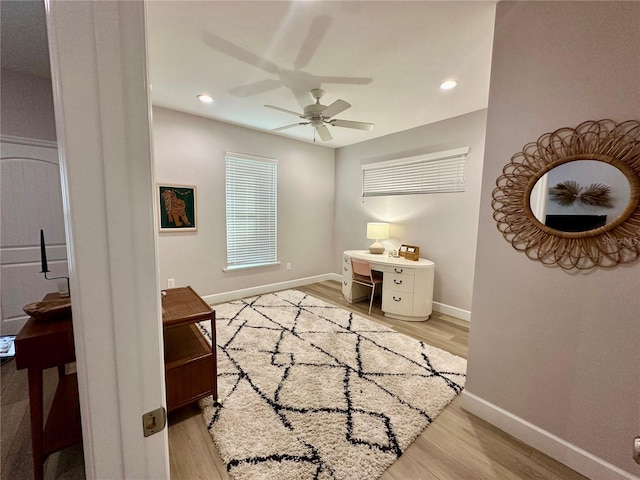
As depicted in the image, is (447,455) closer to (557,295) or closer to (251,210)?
(557,295)

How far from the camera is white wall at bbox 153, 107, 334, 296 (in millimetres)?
3385

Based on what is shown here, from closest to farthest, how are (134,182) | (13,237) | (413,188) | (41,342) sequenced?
(134,182) → (41,342) → (13,237) → (413,188)

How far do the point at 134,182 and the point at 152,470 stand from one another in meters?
0.59

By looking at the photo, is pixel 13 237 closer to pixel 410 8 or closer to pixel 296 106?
pixel 296 106

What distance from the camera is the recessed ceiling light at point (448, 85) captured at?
2.47m

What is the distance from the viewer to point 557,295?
1.49 metres

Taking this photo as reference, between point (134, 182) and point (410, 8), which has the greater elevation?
point (410, 8)

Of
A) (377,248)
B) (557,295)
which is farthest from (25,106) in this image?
(557,295)

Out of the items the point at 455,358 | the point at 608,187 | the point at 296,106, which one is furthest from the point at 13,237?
the point at 608,187

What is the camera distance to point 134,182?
473 mm

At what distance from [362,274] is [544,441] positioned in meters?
2.33

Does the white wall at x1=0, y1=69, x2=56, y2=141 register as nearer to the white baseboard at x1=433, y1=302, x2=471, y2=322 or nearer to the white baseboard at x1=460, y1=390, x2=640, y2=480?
the white baseboard at x1=460, y1=390, x2=640, y2=480

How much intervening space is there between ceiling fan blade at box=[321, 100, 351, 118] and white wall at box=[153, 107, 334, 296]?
184 centimetres

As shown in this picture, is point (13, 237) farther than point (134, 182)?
Yes
